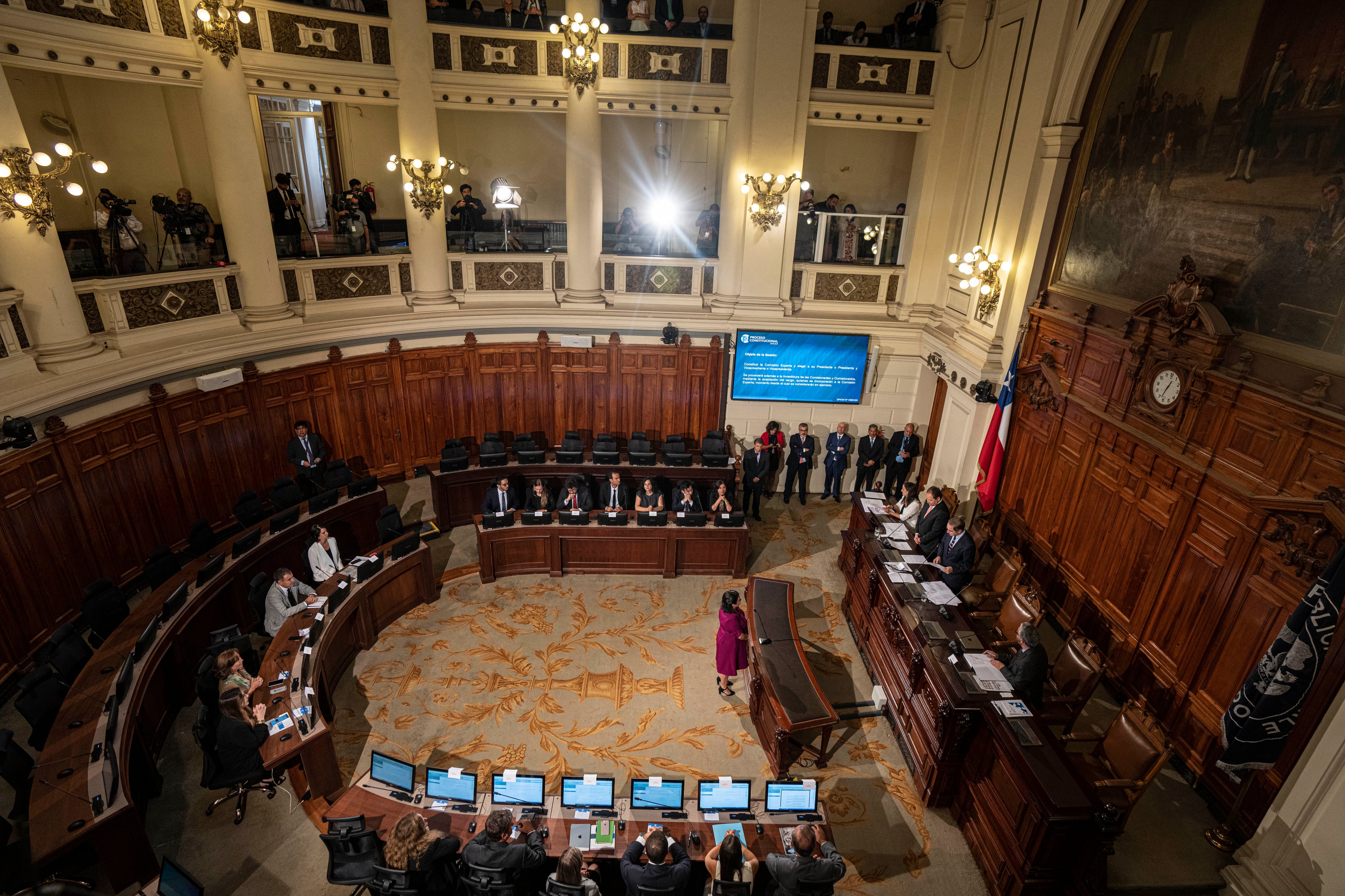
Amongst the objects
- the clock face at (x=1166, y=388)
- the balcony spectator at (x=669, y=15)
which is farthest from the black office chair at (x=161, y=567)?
the clock face at (x=1166, y=388)

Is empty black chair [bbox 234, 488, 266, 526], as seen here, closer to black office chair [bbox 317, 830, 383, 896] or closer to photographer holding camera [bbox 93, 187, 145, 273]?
photographer holding camera [bbox 93, 187, 145, 273]

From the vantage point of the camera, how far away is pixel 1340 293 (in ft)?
17.7

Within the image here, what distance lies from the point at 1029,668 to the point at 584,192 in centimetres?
952

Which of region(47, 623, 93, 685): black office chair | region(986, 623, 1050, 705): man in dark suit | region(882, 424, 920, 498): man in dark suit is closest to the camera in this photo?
region(986, 623, 1050, 705): man in dark suit

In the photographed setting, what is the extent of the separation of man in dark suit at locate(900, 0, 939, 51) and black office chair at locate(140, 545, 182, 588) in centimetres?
1261

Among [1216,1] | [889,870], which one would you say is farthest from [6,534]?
[1216,1]

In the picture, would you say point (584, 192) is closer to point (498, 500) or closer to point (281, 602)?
point (498, 500)

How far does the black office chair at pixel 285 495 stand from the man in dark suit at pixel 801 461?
7.75m

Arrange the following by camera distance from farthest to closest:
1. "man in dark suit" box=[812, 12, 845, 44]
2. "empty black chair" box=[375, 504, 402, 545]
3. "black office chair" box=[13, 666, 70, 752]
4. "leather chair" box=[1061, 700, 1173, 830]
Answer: "man in dark suit" box=[812, 12, 845, 44]
"empty black chair" box=[375, 504, 402, 545]
"black office chair" box=[13, 666, 70, 752]
"leather chair" box=[1061, 700, 1173, 830]

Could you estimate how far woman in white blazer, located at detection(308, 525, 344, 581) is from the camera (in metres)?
8.49

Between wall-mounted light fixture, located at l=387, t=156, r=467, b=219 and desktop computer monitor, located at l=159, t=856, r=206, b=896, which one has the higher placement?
wall-mounted light fixture, located at l=387, t=156, r=467, b=219

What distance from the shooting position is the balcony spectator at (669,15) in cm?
1107

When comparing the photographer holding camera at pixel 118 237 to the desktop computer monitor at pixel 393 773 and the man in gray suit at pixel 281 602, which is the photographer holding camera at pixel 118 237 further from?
the desktop computer monitor at pixel 393 773

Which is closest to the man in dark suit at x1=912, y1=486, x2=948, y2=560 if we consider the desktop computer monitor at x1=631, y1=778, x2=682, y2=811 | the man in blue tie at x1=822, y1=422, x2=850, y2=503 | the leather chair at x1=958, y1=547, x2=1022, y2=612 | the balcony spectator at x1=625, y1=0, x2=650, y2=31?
the leather chair at x1=958, y1=547, x2=1022, y2=612
